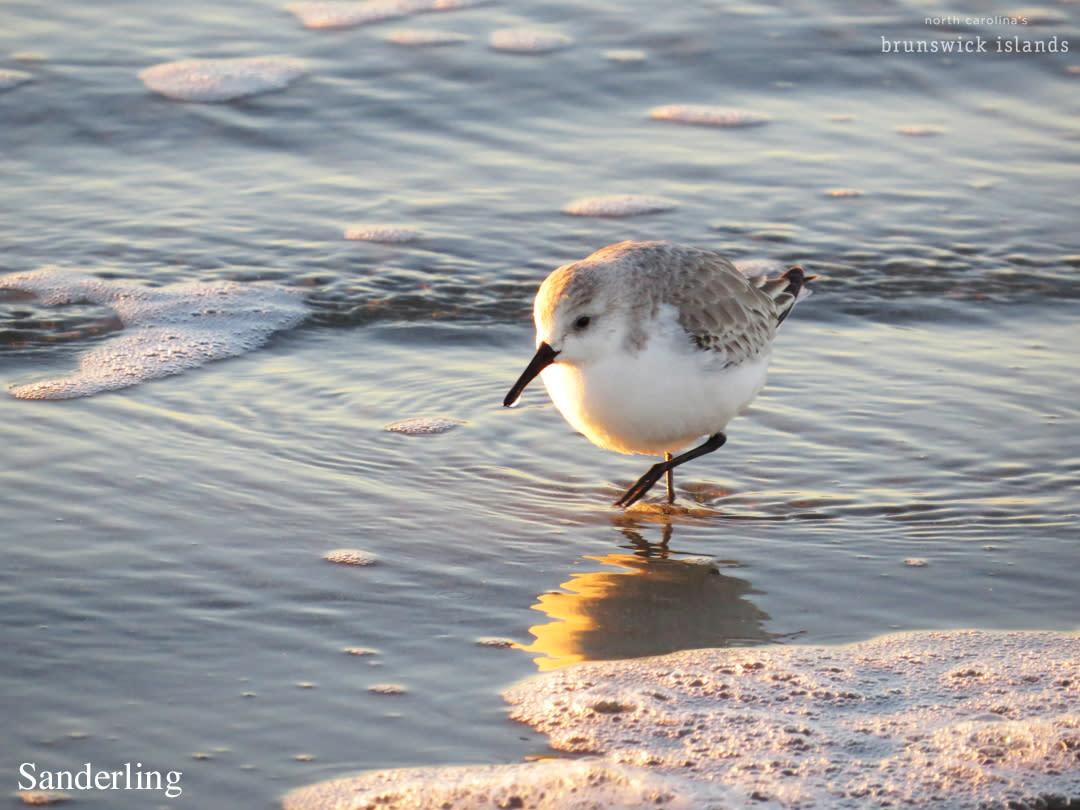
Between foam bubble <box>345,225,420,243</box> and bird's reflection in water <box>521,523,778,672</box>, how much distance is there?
10.6ft

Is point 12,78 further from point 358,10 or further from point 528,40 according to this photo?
point 528,40

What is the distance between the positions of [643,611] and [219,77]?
6298 millimetres

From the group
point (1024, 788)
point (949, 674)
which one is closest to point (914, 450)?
point (949, 674)

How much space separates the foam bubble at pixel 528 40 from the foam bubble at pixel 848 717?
6883mm

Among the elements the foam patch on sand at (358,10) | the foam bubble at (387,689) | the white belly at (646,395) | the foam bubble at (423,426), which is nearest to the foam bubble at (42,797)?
the foam bubble at (387,689)

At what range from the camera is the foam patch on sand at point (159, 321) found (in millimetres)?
5871

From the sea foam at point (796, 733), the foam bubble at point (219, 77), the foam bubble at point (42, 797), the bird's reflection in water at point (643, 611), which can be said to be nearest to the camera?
the foam bubble at point (42, 797)

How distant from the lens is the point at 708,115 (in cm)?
934

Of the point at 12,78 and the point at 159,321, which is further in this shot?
the point at 12,78

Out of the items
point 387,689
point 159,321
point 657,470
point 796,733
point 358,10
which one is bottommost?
point 796,733

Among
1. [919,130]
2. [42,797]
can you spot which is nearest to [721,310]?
[42,797]

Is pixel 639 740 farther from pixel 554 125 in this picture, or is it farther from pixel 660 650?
pixel 554 125

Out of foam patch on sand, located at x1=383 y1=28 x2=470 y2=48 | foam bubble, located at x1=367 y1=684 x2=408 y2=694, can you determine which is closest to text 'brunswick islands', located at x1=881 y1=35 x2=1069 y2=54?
foam patch on sand, located at x1=383 y1=28 x2=470 y2=48

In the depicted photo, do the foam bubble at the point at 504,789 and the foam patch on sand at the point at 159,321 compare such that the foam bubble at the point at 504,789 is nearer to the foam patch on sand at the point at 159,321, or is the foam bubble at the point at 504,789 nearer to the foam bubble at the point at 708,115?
the foam patch on sand at the point at 159,321
